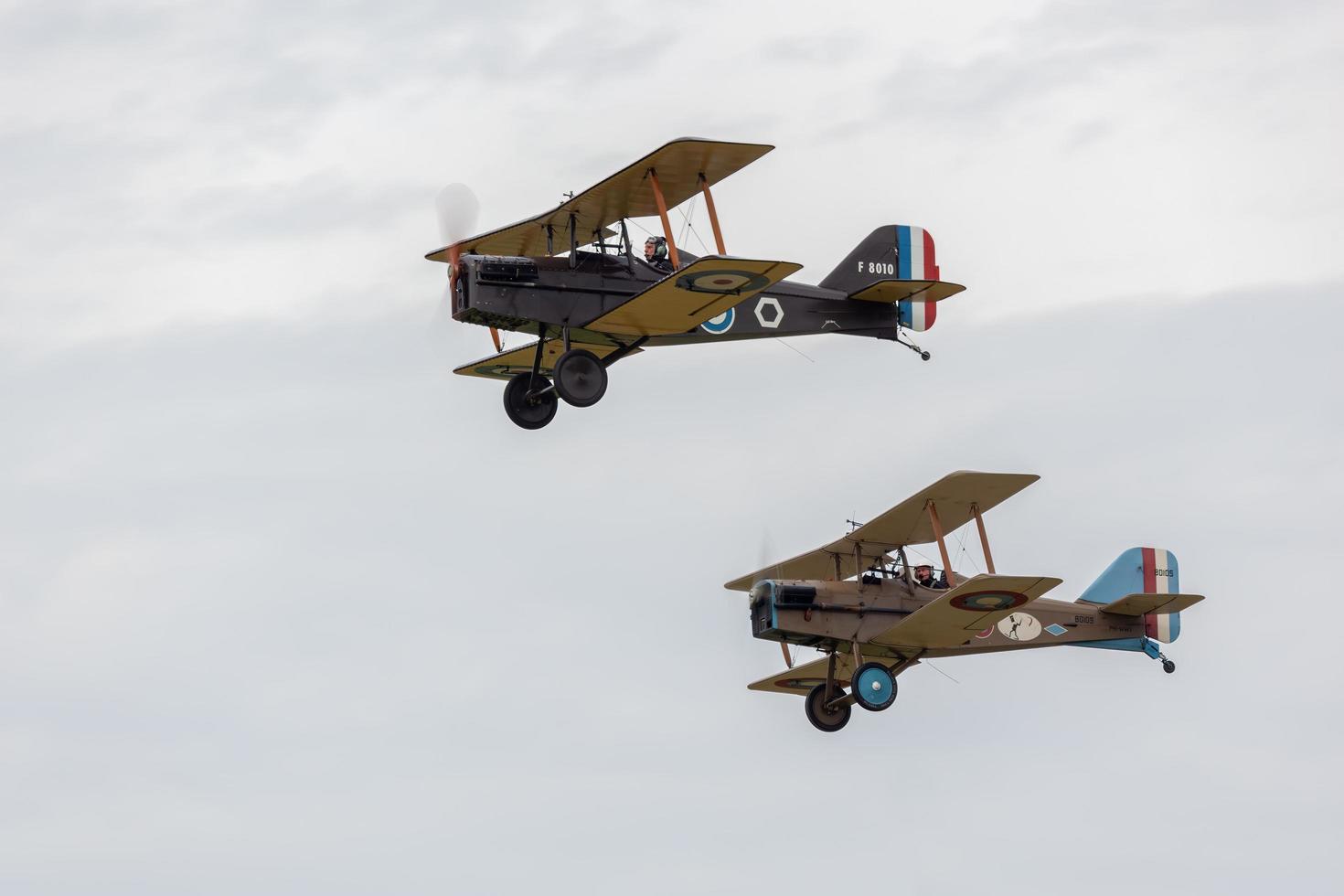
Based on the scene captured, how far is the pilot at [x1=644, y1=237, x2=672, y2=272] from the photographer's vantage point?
30.7 metres

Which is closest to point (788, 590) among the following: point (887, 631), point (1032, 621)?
point (887, 631)

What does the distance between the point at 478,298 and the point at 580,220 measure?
2.07m

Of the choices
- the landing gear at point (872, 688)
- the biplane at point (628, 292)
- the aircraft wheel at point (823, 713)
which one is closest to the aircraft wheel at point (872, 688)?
the landing gear at point (872, 688)

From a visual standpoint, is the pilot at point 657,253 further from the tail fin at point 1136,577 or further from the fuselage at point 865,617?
the tail fin at point 1136,577

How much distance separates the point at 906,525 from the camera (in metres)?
33.6

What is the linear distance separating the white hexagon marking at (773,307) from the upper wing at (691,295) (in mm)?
1622

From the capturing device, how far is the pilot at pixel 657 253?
30.7 meters

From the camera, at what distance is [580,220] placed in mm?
31219

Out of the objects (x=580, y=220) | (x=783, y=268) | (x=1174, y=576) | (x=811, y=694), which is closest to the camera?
(x=783, y=268)

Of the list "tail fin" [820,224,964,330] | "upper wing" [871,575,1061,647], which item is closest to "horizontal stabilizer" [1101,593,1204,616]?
"upper wing" [871,575,1061,647]

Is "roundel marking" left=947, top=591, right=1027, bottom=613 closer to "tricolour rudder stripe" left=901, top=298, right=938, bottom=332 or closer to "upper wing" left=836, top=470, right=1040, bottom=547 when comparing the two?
"upper wing" left=836, top=470, right=1040, bottom=547

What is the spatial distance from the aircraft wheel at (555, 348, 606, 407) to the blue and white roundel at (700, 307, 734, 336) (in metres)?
1.68

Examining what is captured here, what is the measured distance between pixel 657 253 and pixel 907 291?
154 inches

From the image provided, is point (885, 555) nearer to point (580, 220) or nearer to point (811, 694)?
point (811, 694)
